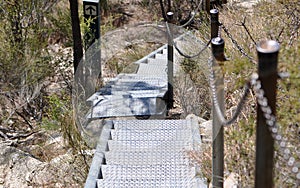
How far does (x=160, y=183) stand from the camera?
12.3 feet

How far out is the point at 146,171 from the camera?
12.8ft

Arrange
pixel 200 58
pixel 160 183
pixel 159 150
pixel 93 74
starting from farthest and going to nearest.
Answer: pixel 93 74
pixel 200 58
pixel 159 150
pixel 160 183

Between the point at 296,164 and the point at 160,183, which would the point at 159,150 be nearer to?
the point at 160,183

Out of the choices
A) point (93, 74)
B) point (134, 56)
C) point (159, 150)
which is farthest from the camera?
point (134, 56)

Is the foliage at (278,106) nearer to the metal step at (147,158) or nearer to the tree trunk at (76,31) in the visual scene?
the metal step at (147,158)

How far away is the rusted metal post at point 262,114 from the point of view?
6.29 feet

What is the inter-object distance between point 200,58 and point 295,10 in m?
1.64

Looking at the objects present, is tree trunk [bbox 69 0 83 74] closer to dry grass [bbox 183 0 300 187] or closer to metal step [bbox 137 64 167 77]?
metal step [bbox 137 64 167 77]

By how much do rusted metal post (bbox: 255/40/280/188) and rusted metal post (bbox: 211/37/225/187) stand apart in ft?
2.69

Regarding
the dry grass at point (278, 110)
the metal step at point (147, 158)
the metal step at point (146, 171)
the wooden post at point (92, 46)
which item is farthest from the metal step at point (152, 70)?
the metal step at point (146, 171)

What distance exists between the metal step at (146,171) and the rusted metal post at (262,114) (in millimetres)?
1767

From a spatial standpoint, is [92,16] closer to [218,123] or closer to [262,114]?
[218,123]

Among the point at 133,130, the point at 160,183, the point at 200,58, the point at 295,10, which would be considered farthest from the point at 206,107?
the point at 160,183

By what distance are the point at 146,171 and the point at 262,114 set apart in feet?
6.75
